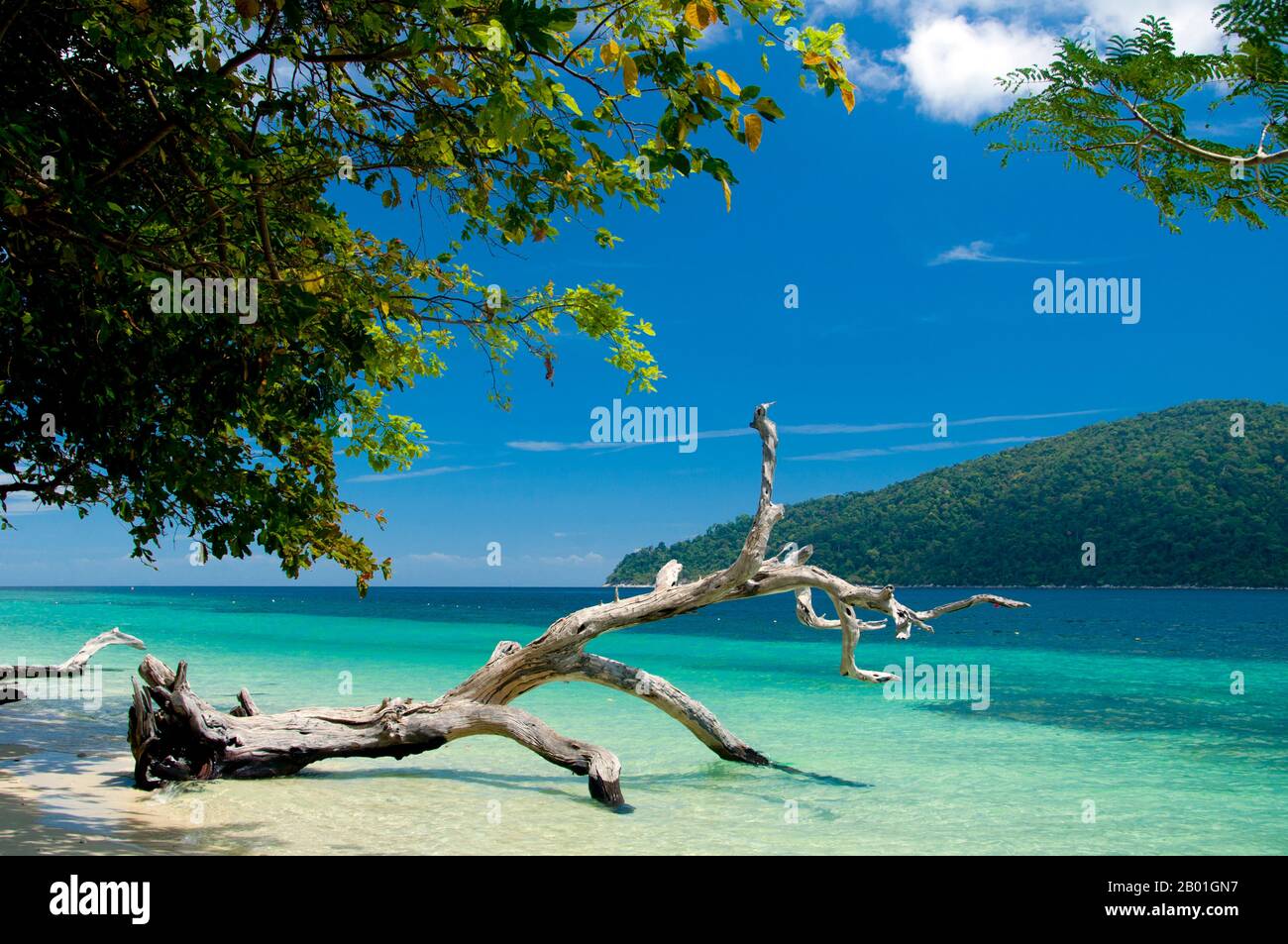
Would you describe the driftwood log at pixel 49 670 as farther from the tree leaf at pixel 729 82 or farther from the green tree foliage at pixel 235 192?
the tree leaf at pixel 729 82

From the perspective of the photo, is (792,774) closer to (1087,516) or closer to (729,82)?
(729,82)

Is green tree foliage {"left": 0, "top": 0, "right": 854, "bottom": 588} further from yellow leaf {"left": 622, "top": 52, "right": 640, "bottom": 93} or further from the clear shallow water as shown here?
the clear shallow water

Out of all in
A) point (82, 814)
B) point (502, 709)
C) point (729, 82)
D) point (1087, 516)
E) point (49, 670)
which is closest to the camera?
point (729, 82)

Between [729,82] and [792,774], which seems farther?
[792,774]

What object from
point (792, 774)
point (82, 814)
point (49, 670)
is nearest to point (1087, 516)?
point (792, 774)

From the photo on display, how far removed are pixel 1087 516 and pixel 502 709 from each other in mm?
87580

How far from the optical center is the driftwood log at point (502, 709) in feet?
28.9

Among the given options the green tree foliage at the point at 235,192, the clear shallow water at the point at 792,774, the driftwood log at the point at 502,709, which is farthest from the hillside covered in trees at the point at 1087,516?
the green tree foliage at the point at 235,192

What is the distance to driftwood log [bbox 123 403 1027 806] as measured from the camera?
8812 millimetres

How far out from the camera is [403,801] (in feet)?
29.6

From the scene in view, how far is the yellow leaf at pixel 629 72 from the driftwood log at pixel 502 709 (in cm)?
556

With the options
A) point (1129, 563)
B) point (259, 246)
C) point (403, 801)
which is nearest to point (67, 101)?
point (259, 246)

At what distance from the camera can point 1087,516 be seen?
283 feet


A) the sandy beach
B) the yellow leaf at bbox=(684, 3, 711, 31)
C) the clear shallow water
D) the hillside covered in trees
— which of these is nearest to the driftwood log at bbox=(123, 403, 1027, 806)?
the clear shallow water
